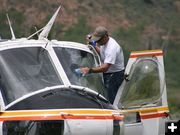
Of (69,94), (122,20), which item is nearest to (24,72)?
(69,94)

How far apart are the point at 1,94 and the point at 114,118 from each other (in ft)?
5.28

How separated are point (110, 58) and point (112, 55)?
0.23 feet

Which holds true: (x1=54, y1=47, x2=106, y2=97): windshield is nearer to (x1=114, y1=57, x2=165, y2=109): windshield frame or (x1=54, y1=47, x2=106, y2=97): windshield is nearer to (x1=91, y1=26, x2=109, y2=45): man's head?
(x1=91, y1=26, x2=109, y2=45): man's head

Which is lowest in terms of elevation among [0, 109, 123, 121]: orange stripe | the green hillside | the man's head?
[0, 109, 123, 121]: orange stripe

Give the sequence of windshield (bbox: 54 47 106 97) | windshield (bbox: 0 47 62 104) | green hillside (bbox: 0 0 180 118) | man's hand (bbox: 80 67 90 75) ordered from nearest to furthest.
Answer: windshield (bbox: 0 47 62 104) < windshield (bbox: 54 47 106 97) < man's hand (bbox: 80 67 90 75) < green hillside (bbox: 0 0 180 118)

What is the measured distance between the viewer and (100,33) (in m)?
12.3

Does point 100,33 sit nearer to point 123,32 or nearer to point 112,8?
point 123,32

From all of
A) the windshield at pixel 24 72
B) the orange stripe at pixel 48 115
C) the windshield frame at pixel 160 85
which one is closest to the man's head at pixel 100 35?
the windshield frame at pixel 160 85

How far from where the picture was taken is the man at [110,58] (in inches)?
478

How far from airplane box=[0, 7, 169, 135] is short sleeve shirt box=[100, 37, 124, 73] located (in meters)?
0.15

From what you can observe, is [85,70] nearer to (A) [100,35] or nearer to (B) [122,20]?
(A) [100,35]

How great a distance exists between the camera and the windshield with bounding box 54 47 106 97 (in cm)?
1127

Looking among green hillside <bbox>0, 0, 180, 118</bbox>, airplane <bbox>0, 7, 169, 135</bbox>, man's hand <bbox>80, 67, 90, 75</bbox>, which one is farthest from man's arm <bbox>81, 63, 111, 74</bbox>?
green hillside <bbox>0, 0, 180, 118</bbox>

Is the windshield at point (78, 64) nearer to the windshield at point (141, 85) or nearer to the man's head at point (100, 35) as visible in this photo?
the man's head at point (100, 35)
